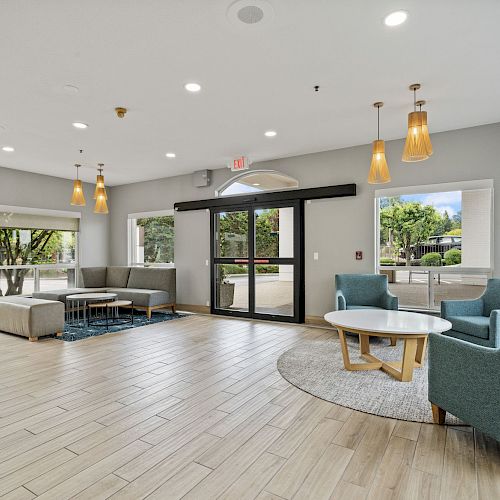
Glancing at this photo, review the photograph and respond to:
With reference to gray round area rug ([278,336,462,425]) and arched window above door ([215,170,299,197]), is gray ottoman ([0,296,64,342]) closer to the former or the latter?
gray round area rug ([278,336,462,425])

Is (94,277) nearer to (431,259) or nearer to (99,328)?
(99,328)

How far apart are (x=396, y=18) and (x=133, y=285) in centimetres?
675

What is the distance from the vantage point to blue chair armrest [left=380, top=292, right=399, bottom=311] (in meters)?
4.81

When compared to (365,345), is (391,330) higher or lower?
higher

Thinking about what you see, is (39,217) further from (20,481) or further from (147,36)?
(20,481)

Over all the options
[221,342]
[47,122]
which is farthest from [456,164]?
[47,122]

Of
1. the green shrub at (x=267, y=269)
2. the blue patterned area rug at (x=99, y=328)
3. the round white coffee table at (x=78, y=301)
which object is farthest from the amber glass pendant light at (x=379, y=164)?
the round white coffee table at (x=78, y=301)

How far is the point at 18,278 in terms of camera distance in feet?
23.5

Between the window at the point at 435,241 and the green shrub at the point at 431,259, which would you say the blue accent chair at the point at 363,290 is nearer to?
the window at the point at 435,241

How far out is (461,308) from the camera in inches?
166

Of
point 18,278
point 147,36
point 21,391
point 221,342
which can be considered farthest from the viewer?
point 18,278

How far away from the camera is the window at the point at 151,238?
317 inches

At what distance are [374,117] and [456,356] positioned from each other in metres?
3.17

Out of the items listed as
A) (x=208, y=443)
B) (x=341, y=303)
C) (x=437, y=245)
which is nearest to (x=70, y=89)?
(x=208, y=443)
